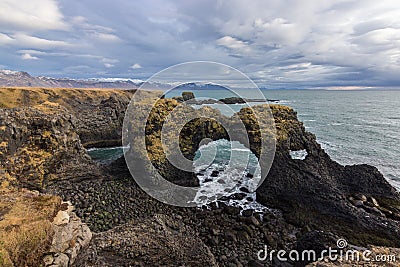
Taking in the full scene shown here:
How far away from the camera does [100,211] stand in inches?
701

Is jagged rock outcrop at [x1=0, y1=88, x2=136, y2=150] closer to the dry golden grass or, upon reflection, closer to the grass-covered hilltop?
the grass-covered hilltop

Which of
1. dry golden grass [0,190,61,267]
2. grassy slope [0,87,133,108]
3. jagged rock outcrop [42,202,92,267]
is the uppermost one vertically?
grassy slope [0,87,133,108]

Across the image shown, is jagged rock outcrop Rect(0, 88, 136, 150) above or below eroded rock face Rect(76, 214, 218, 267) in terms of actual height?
above

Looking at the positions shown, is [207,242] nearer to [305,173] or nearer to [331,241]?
[331,241]

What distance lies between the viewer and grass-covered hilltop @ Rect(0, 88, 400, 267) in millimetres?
9633

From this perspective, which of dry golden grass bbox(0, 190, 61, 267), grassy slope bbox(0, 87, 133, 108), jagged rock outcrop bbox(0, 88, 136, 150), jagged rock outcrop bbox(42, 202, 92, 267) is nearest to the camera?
dry golden grass bbox(0, 190, 61, 267)

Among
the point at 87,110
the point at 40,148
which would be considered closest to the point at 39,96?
the point at 87,110

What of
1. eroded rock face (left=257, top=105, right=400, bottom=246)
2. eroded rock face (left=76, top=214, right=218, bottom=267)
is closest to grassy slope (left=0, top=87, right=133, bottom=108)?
eroded rock face (left=76, top=214, right=218, bottom=267)

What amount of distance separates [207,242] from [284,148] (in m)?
15.1

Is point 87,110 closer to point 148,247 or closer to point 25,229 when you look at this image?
point 148,247

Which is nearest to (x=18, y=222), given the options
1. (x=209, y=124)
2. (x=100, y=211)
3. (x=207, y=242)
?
(x=100, y=211)

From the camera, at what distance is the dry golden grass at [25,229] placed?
25.1 ft

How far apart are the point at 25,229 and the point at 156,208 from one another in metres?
11.2

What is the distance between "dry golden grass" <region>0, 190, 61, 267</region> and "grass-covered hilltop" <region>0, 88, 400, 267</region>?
0.03 m
